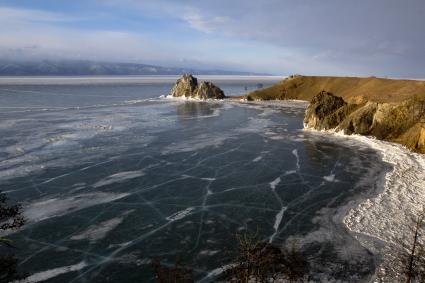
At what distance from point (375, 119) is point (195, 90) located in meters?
71.2

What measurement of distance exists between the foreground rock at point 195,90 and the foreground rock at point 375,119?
56664mm

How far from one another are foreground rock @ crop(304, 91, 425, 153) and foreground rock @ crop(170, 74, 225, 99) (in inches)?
2231

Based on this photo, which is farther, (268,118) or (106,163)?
(268,118)

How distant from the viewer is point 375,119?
51562mm

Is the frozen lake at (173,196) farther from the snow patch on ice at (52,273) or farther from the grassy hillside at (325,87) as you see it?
the grassy hillside at (325,87)

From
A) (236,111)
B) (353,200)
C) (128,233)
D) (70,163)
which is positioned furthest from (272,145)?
(236,111)

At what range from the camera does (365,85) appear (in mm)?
100812

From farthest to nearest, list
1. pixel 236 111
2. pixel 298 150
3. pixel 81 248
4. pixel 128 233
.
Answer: pixel 236 111 → pixel 298 150 → pixel 128 233 → pixel 81 248

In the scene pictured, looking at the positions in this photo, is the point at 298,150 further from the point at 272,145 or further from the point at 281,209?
the point at 281,209

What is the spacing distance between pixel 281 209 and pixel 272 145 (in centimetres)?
1980

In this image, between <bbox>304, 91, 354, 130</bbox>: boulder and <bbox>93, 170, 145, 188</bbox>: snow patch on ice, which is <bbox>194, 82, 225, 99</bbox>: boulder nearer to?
<bbox>304, 91, 354, 130</bbox>: boulder

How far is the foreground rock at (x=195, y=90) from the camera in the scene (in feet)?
373

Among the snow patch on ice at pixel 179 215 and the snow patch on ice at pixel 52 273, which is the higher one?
the snow patch on ice at pixel 179 215

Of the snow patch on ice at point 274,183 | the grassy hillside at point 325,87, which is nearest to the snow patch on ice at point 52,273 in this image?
the snow patch on ice at point 274,183
